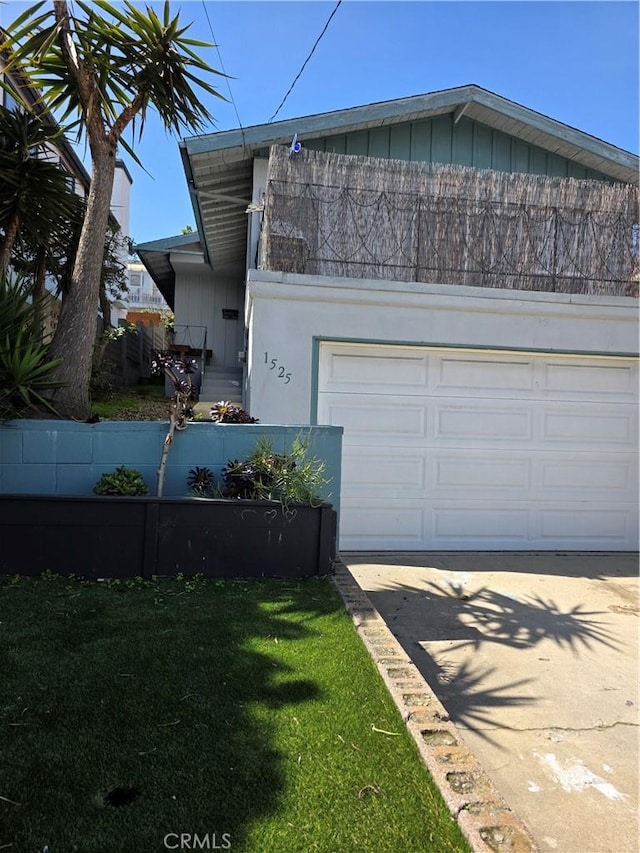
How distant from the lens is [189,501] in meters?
4.35

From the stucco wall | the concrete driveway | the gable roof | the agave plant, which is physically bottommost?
the concrete driveway

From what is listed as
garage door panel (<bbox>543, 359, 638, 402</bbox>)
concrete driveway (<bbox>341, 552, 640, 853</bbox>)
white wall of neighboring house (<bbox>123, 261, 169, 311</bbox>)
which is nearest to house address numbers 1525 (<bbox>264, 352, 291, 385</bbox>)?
concrete driveway (<bbox>341, 552, 640, 853</bbox>)

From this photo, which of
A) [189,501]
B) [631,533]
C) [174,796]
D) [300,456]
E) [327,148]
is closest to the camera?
[174,796]

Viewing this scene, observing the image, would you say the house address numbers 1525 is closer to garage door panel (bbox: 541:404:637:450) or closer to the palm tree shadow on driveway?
the palm tree shadow on driveway

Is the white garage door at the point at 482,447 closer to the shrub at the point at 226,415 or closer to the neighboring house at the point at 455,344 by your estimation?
the neighboring house at the point at 455,344

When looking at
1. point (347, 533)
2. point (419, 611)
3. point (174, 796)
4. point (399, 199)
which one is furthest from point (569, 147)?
point (174, 796)

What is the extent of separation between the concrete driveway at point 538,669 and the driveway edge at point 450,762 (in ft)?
1.09

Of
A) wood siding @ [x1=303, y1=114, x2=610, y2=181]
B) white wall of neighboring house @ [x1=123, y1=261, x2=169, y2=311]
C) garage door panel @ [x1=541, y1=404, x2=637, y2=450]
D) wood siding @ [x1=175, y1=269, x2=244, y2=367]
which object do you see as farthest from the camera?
white wall of neighboring house @ [x1=123, y1=261, x2=169, y2=311]

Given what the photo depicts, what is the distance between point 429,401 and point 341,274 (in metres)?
1.68

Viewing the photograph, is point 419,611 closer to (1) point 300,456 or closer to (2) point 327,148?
(1) point 300,456

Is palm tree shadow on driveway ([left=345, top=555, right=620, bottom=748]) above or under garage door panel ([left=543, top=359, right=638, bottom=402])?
under

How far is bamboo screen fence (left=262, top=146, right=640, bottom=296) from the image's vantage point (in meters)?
6.00

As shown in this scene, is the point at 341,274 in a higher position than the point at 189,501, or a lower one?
higher

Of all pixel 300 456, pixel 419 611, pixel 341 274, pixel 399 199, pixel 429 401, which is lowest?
pixel 419 611
